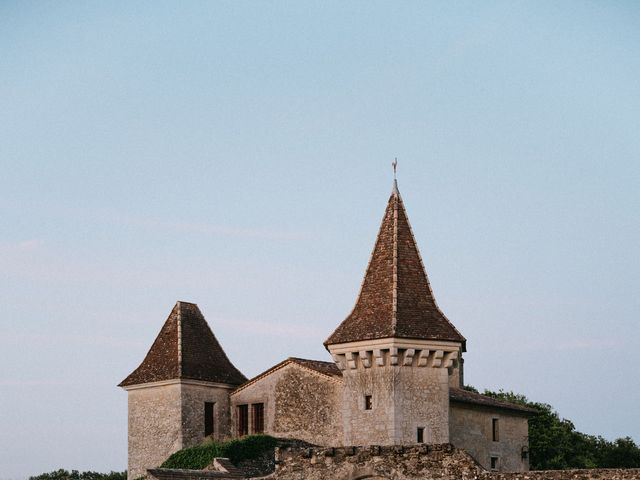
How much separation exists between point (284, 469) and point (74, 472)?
42.3 meters

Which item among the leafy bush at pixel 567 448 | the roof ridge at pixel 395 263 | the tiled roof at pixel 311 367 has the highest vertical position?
the roof ridge at pixel 395 263

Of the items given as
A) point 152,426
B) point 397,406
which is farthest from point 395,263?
point 152,426

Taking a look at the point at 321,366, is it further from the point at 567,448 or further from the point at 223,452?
the point at 567,448

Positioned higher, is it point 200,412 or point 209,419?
point 200,412

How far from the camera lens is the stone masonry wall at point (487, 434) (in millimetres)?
47375

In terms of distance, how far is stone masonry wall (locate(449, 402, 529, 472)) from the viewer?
1865 inches

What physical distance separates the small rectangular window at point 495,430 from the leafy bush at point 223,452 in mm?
9155

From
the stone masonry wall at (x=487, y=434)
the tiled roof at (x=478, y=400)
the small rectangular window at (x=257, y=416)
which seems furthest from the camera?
the small rectangular window at (x=257, y=416)

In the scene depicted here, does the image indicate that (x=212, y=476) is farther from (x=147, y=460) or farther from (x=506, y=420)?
(x=506, y=420)

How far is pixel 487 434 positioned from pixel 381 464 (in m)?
21.7

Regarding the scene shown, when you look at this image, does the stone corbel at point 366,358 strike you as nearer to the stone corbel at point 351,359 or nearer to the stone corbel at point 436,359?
the stone corbel at point 351,359

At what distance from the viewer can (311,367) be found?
155ft

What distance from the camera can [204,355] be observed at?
51781mm

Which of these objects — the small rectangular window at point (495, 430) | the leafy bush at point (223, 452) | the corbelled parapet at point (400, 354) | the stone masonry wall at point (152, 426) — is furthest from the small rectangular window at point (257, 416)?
the small rectangular window at point (495, 430)
